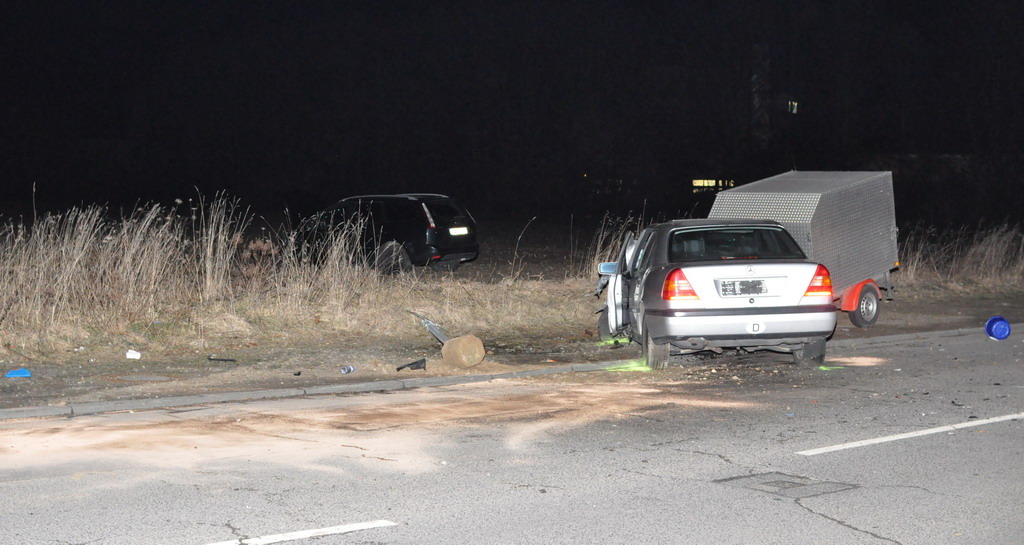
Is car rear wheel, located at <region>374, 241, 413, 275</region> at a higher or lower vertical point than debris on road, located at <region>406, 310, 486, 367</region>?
higher

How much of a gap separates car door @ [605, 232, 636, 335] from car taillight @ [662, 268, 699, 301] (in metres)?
1.51

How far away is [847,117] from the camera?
4853cm

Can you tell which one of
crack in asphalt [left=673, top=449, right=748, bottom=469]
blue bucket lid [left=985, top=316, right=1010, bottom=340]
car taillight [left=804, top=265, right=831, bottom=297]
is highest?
car taillight [left=804, top=265, right=831, bottom=297]

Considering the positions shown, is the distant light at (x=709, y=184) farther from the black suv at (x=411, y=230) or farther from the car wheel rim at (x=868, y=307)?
the car wheel rim at (x=868, y=307)

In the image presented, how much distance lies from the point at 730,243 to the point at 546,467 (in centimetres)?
546

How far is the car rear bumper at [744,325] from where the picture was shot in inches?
429

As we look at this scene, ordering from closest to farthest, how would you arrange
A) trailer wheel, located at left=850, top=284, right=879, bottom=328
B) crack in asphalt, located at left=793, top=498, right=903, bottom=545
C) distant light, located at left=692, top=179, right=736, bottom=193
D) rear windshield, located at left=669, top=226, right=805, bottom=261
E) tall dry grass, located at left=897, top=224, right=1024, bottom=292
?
crack in asphalt, located at left=793, top=498, right=903, bottom=545
rear windshield, located at left=669, top=226, right=805, bottom=261
trailer wheel, located at left=850, top=284, right=879, bottom=328
tall dry grass, located at left=897, top=224, right=1024, bottom=292
distant light, located at left=692, top=179, right=736, bottom=193

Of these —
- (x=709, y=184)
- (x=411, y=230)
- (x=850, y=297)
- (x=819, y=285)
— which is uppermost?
(x=709, y=184)

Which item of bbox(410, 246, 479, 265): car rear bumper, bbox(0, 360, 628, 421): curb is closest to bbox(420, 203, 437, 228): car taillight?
bbox(410, 246, 479, 265): car rear bumper

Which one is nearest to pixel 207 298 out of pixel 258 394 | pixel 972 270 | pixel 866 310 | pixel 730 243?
pixel 258 394

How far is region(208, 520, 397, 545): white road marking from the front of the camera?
5.43m

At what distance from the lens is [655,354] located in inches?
460

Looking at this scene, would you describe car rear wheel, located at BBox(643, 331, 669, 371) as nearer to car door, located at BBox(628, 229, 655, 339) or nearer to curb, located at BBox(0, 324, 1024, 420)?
car door, located at BBox(628, 229, 655, 339)

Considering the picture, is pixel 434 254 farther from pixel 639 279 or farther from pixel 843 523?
pixel 843 523
